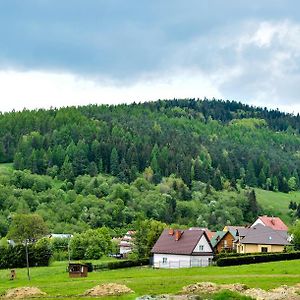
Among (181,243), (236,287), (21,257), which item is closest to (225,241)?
(181,243)

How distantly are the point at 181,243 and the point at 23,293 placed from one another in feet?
145

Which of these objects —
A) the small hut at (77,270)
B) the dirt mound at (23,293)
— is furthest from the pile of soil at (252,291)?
the small hut at (77,270)

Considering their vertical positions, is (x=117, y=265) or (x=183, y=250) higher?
(x=183, y=250)

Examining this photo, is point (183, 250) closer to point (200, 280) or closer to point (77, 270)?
point (77, 270)

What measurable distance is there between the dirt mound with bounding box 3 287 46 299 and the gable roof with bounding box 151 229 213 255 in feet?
135

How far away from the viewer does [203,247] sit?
311ft

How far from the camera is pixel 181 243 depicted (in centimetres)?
9519

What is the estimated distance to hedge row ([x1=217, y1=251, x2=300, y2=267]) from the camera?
80062 mm

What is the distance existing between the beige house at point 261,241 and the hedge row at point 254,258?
24.2m

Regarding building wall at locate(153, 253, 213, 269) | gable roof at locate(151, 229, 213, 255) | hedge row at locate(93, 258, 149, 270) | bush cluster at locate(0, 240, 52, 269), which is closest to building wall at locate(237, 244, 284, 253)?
gable roof at locate(151, 229, 213, 255)

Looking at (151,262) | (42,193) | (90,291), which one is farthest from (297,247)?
(42,193)

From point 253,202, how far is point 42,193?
6741 cm

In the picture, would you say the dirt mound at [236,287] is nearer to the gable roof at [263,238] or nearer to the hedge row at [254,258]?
the hedge row at [254,258]

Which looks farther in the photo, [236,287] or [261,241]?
[261,241]
